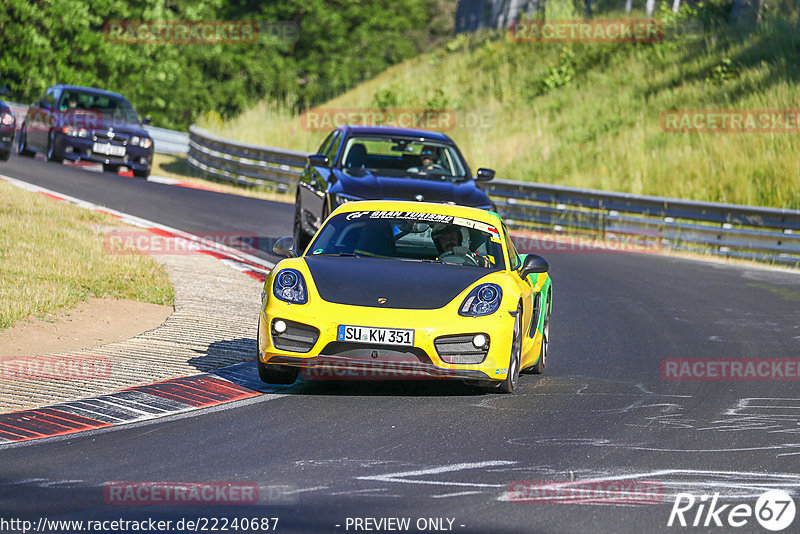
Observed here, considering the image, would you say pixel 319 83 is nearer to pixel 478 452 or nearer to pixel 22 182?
pixel 22 182

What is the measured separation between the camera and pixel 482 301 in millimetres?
8469

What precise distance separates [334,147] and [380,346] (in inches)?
322

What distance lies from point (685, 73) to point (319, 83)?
3431cm

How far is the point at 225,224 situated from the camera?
65.2ft

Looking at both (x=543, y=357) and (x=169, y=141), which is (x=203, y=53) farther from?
(x=543, y=357)

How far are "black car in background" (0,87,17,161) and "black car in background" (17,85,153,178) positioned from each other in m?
1.07

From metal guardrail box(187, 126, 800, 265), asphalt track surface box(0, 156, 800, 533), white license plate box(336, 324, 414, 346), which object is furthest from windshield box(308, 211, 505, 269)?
metal guardrail box(187, 126, 800, 265)

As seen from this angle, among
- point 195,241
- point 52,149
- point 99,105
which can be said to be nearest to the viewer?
point 195,241

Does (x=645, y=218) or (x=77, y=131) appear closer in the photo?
(x=645, y=218)

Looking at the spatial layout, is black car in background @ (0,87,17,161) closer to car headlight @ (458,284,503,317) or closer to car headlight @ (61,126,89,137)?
car headlight @ (61,126,89,137)

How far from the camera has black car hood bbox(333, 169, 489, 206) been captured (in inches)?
551

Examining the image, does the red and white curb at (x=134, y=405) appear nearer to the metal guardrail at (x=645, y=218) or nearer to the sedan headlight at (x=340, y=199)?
the sedan headlight at (x=340, y=199)

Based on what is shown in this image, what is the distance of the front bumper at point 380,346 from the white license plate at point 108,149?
61.7 feet

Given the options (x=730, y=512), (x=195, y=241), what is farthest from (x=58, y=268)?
(x=730, y=512)
